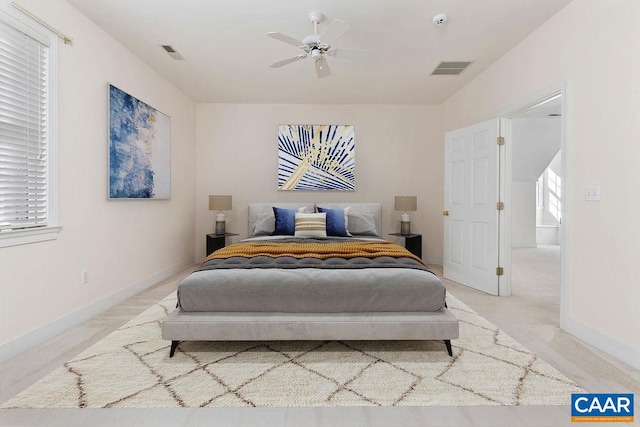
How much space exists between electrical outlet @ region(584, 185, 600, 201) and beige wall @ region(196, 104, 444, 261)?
9.71ft

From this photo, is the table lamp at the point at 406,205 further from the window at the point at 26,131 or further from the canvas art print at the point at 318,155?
the window at the point at 26,131

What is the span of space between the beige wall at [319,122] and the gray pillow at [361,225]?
976mm

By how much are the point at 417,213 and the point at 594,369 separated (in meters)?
3.62

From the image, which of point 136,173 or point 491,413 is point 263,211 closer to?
point 136,173

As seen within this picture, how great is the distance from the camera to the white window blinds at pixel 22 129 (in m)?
2.23

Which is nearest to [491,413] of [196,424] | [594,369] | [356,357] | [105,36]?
[356,357]

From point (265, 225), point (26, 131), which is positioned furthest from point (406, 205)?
point (26, 131)

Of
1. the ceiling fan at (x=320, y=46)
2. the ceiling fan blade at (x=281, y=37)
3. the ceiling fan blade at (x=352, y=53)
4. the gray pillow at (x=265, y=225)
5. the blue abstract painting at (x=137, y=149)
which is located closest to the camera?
the ceiling fan blade at (x=281, y=37)

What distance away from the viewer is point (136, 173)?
3.76 metres

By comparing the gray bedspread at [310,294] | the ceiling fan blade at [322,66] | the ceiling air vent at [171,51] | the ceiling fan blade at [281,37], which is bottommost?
the gray bedspread at [310,294]

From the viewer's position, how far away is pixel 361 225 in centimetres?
450

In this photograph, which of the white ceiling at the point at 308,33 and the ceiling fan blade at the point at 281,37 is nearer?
the ceiling fan blade at the point at 281,37

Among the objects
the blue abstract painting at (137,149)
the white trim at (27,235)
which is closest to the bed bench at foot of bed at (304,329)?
the white trim at (27,235)

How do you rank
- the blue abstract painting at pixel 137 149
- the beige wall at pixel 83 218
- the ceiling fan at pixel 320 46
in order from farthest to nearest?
1. the blue abstract painting at pixel 137 149
2. the ceiling fan at pixel 320 46
3. the beige wall at pixel 83 218
